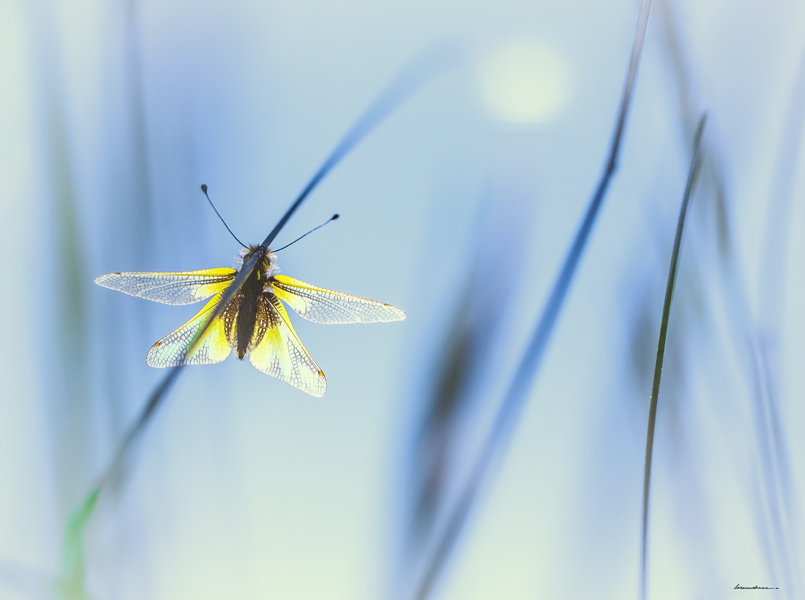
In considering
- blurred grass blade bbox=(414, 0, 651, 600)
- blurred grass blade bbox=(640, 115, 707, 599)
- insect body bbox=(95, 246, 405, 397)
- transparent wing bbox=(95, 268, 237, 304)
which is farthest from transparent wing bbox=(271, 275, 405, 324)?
blurred grass blade bbox=(640, 115, 707, 599)

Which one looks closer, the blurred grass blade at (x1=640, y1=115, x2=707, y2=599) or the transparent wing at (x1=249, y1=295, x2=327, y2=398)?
the blurred grass blade at (x1=640, y1=115, x2=707, y2=599)

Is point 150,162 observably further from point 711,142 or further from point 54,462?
point 711,142

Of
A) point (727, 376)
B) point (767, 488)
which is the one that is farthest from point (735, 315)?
point (767, 488)

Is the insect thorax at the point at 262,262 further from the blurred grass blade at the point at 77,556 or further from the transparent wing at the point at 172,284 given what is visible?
the blurred grass blade at the point at 77,556

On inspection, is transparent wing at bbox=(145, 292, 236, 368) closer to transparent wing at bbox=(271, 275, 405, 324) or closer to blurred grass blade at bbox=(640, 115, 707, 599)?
transparent wing at bbox=(271, 275, 405, 324)

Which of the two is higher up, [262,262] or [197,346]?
[262,262]

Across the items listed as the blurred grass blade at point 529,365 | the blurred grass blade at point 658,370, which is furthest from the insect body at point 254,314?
the blurred grass blade at point 658,370

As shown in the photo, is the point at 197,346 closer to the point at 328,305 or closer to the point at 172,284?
the point at 172,284

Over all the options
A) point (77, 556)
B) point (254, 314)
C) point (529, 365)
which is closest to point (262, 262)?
point (254, 314)
